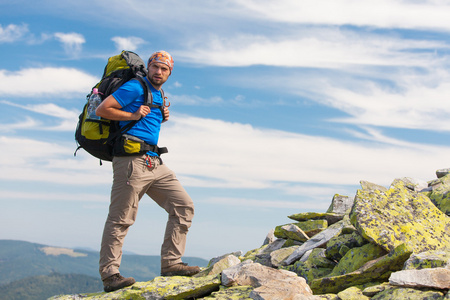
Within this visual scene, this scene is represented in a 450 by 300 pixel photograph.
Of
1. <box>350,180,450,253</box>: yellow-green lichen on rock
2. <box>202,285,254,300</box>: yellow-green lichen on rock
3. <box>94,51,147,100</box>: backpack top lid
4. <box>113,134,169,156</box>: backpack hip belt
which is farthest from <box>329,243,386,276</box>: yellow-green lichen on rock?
<box>94,51,147,100</box>: backpack top lid

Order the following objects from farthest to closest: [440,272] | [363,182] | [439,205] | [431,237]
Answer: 1. [439,205]
2. [363,182]
3. [431,237]
4. [440,272]

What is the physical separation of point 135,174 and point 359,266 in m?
5.43

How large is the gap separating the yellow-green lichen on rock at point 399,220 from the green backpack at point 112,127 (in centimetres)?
508

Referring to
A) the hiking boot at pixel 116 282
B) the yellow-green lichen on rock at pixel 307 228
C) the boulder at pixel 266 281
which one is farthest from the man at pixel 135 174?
the yellow-green lichen on rock at pixel 307 228

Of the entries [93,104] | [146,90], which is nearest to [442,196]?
[146,90]

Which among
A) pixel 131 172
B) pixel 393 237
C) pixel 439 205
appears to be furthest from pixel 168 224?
pixel 439 205

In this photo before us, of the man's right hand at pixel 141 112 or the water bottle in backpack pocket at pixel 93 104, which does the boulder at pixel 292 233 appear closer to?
the man's right hand at pixel 141 112

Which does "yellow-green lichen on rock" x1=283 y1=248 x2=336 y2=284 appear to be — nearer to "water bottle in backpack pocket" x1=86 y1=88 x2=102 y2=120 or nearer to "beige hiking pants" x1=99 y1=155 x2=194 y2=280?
"beige hiking pants" x1=99 y1=155 x2=194 y2=280

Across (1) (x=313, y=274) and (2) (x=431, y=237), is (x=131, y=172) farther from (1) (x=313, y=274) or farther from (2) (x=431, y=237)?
(2) (x=431, y=237)

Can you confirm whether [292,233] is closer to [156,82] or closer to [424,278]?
[424,278]

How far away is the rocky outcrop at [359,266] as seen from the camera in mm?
7961

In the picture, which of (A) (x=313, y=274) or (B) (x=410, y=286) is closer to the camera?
(B) (x=410, y=286)

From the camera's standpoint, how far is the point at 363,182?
12.2 m

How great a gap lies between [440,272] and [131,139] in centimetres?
679
